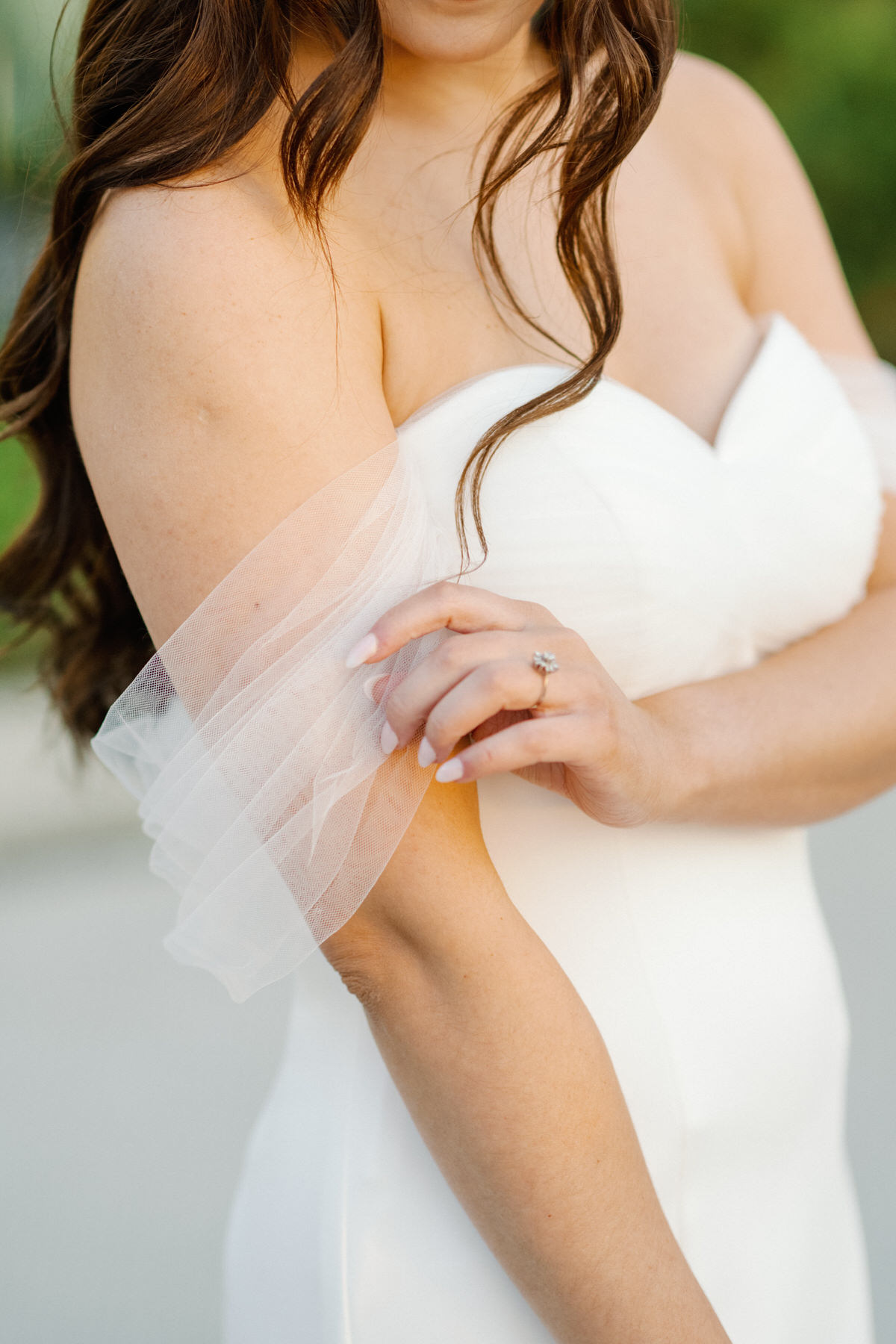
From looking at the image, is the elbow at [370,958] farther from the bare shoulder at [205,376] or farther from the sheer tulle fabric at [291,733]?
the bare shoulder at [205,376]

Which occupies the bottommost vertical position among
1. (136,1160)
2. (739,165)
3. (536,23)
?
(136,1160)

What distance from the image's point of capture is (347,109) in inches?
37.4

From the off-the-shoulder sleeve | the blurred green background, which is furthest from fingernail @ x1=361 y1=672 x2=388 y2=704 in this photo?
the blurred green background

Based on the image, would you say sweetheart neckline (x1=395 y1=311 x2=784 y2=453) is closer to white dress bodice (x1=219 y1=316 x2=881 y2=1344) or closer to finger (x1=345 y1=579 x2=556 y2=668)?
white dress bodice (x1=219 y1=316 x2=881 y2=1344)

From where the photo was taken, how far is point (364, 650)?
0.89m

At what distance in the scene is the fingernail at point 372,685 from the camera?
94 cm

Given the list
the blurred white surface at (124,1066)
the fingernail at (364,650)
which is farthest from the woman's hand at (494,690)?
the blurred white surface at (124,1066)

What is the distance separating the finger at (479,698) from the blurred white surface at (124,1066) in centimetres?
106

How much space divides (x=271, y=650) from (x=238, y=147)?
0.40 m

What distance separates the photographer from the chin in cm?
107

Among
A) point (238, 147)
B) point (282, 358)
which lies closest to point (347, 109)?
point (238, 147)

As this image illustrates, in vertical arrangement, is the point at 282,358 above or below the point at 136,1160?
above

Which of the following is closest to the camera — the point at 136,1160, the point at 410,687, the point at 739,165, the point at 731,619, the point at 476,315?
the point at 410,687

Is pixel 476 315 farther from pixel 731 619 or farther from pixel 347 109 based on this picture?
pixel 731 619
